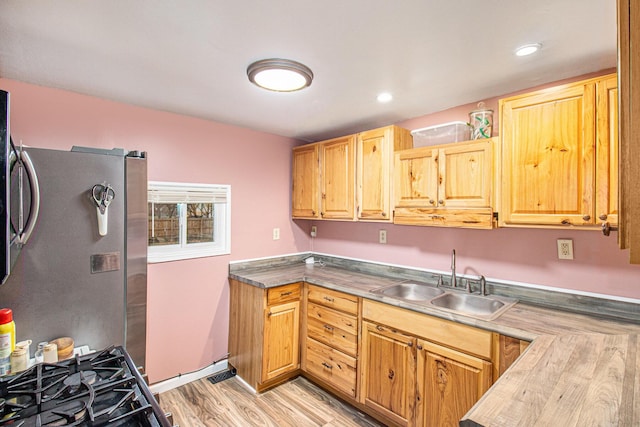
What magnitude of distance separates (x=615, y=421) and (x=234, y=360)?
2.66 metres

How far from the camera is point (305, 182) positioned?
3.21 meters

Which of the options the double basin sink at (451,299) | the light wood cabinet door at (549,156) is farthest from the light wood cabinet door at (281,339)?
the light wood cabinet door at (549,156)

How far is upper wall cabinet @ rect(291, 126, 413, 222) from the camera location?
254 centimetres

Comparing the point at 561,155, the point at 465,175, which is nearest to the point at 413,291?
the point at 465,175

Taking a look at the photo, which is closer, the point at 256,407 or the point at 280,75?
the point at 280,75

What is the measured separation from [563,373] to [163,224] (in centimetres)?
268

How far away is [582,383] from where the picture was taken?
102cm

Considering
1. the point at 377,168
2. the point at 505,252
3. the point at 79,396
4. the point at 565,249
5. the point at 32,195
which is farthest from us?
the point at 377,168

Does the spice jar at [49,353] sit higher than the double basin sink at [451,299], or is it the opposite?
the spice jar at [49,353]

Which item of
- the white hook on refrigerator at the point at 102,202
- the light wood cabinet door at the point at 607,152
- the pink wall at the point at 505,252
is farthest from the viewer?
the pink wall at the point at 505,252

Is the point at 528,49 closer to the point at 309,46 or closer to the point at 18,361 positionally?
the point at 309,46

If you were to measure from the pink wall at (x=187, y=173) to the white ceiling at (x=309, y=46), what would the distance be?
0.62 ft

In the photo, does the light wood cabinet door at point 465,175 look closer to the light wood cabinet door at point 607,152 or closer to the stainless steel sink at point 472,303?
the light wood cabinet door at point 607,152

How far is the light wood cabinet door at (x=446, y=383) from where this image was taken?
5.64ft
